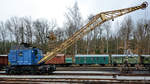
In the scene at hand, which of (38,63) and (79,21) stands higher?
(79,21)

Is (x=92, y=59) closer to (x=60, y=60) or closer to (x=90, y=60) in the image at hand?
(x=90, y=60)

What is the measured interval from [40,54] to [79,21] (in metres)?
26.7

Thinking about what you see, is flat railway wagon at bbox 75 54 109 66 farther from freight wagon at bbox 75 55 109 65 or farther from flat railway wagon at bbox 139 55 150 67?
flat railway wagon at bbox 139 55 150 67

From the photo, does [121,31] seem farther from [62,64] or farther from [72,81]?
[72,81]

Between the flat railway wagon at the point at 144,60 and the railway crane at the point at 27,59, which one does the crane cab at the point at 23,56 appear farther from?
the flat railway wagon at the point at 144,60

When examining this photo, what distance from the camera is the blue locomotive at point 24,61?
17.0m

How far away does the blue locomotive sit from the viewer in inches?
671

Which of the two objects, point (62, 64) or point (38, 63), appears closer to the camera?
point (38, 63)

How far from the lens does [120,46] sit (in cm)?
5109

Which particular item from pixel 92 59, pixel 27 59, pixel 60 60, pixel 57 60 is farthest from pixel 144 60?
pixel 27 59

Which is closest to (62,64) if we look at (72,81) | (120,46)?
(72,81)

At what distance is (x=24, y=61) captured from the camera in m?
17.1

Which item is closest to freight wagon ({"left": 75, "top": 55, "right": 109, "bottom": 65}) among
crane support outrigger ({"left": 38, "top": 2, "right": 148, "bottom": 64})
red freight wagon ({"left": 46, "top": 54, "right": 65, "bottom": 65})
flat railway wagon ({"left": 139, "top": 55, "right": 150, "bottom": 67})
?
red freight wagon ({"left": 46, "top": 54, "right": 65, "bottom": 65})

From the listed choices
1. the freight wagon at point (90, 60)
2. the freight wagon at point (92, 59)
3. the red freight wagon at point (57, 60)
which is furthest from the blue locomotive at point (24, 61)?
the freight wagon at point (92, 59)
